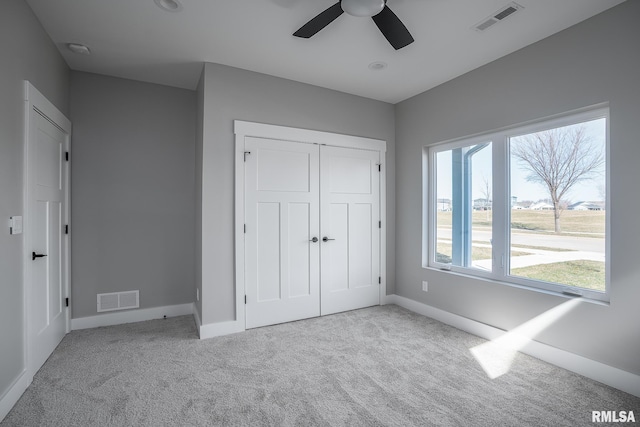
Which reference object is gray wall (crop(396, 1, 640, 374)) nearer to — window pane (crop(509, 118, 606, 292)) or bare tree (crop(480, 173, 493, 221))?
window pane (crop(509, 118, 606, 292))

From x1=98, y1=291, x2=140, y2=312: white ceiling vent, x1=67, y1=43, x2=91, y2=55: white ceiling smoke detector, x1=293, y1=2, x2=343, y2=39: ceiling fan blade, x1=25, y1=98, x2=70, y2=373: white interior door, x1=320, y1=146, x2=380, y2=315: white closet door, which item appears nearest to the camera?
x1=293, y1=2, x2=343, y2=39: ceiling fan blade

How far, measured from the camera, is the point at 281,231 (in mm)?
3574

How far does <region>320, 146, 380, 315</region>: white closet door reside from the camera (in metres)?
3.85

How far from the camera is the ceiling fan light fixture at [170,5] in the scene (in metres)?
2.26

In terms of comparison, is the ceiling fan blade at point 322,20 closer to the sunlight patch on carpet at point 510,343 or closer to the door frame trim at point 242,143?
the door frame trim at point 242,143

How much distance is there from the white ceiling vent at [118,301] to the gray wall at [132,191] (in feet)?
0.18

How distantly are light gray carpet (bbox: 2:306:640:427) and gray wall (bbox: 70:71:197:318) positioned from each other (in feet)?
2.16

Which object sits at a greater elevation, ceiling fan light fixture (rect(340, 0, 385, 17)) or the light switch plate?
ceiling fan light fixture (rect(340, 0, 385, 17))

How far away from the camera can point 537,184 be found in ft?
9.64

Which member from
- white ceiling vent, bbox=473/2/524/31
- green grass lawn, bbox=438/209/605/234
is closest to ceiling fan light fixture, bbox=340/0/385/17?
white ceiling vent, bbox=473/2/524/31

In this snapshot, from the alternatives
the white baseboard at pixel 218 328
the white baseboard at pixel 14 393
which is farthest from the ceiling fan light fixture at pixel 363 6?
the white baseboard at pixel 14 393

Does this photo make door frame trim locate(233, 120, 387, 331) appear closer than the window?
No

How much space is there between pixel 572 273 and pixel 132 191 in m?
4.45

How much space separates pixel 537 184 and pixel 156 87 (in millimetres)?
4198
